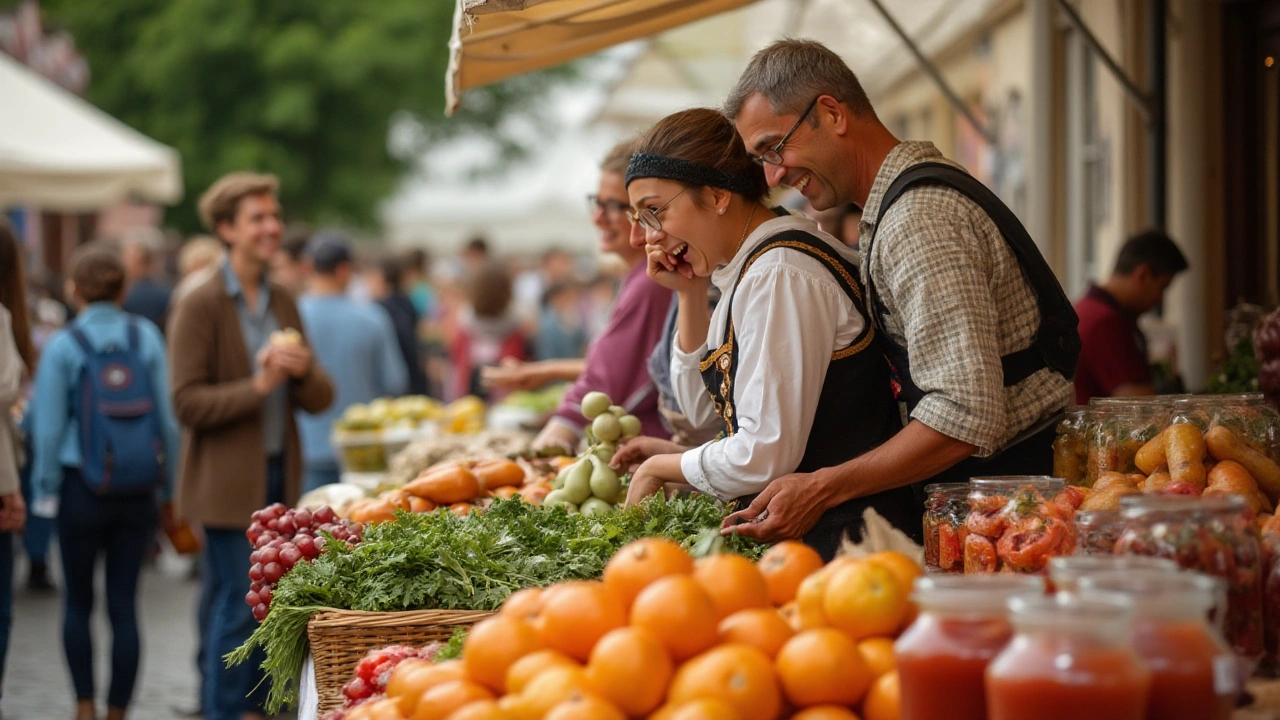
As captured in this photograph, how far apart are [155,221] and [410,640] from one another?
75.5 feet

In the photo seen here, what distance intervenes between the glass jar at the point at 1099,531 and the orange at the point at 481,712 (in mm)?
1012

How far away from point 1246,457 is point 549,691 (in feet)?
5.42

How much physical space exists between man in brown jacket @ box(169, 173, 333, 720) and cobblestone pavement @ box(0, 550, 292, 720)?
0.98 meters

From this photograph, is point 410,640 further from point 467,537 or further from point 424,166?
point 424,166

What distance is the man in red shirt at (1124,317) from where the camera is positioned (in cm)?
579

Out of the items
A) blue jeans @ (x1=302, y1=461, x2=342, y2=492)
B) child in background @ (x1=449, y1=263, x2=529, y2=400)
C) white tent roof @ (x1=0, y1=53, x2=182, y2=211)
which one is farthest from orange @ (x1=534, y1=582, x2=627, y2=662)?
white tent roof @ (x1=0, y1=53, x2=182, y2=211)

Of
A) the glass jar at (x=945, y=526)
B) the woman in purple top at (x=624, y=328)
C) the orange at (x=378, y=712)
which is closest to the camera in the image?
the orange at (x=378, y=712)

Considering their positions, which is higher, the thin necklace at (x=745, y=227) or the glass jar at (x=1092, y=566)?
the thin necklace at (x=745, y=227)

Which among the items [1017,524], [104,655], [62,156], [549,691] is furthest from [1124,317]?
[62,156]

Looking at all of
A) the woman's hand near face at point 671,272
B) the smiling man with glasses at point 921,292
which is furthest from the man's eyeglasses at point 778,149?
the woman's hand near face at point 671,272

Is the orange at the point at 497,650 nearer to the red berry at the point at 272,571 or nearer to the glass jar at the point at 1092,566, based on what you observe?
the glass jar at the point at 1092,566

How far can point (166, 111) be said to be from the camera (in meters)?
21.3

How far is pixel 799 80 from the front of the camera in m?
3.09

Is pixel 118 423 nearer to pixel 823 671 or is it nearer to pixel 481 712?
pixel 481 712
